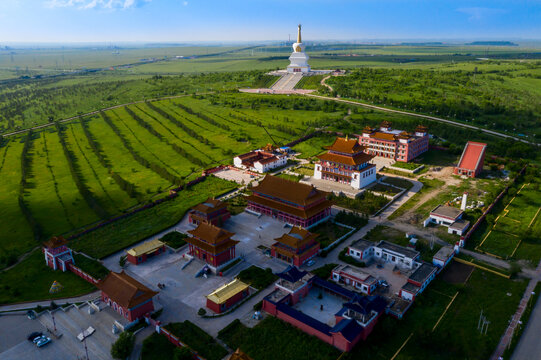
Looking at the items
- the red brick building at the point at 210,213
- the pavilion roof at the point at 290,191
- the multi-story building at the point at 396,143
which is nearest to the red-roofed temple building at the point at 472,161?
the multi-story building at the point at 396,143

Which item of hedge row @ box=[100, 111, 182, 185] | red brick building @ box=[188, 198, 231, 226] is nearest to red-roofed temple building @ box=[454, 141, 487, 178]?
red brick building @ box=[188, 198, 231, 226]

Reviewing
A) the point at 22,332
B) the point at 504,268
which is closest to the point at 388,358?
the point at 504,268

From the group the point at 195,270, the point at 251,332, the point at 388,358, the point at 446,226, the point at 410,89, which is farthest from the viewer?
the point at 410,89

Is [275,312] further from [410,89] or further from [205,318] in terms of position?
[410,89]

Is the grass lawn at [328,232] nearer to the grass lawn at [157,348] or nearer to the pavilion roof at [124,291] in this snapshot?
the pavilion roof at [124,291]

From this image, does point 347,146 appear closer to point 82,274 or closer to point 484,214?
point 484,214

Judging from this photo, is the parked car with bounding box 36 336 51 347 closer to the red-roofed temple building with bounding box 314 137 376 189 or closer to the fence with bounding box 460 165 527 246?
the fence with bounding box 460 165 527 246
